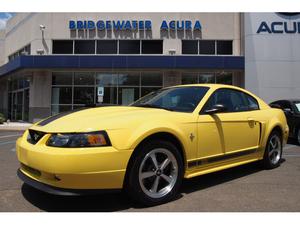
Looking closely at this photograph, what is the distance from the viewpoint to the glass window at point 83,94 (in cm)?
2009

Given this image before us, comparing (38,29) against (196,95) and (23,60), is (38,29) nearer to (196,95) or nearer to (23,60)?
(23,60)

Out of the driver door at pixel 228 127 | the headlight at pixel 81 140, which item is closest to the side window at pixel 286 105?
the driver door at pixel 228 127

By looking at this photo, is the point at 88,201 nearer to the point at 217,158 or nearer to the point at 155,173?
the point at 155,173

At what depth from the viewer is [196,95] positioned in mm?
4719

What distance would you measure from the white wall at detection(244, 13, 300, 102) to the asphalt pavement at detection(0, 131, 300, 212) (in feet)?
44.2

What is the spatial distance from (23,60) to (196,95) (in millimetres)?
16150

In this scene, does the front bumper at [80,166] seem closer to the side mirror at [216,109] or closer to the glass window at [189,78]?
the side mirror at [216,109]

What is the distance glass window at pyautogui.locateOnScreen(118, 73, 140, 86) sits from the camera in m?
19.9

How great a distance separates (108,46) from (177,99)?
15.9 m

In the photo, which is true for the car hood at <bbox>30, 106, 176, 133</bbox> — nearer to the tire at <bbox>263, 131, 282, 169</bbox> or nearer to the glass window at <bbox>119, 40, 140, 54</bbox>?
the tire at <bbox>263, 131, 282, 169</bbox>

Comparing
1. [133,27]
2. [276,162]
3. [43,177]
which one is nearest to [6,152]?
[43,177]

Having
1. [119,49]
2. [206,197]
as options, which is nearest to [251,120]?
[206,197]

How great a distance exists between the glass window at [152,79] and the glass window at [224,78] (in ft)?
11.4

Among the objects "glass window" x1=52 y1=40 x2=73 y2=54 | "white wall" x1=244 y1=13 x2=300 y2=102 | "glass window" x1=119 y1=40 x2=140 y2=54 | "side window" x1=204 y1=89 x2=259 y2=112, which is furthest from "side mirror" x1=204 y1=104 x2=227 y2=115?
"glass window" x1=52 y1=40 x2=73 y2=54
